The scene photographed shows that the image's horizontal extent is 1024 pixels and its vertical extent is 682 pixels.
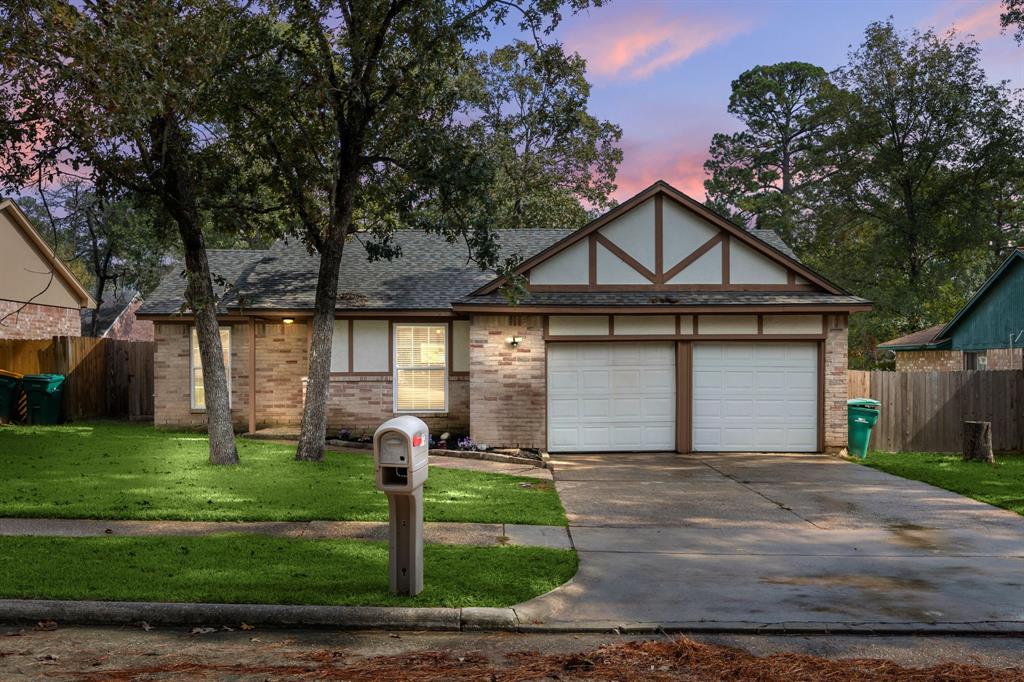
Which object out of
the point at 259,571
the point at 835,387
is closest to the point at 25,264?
the point at 259,571

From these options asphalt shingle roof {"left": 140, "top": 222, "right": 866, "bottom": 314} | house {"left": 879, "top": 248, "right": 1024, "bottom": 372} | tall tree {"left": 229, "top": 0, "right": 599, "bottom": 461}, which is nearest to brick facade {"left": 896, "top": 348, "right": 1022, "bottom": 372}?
house {"left": 879, "top": 248, "right": 1024, "bottom": 372}

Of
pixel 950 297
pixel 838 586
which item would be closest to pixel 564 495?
pixel 838 586

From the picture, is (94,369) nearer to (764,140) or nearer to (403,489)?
(403,489)

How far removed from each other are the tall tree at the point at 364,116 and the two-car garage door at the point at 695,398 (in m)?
3.58

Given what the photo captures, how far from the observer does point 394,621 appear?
5.49 metres

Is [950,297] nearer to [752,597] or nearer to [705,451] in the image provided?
[705,451]

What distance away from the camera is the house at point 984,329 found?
79.5 feet

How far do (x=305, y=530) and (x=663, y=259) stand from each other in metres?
10.3

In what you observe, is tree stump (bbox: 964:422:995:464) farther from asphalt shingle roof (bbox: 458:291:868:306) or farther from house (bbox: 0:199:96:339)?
house (bbox: 0:199:96:339)

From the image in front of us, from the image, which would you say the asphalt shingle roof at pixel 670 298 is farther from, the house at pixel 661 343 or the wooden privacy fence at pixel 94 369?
the wooden privacy fence at pixel 94 369

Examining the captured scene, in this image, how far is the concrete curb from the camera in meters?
5.45

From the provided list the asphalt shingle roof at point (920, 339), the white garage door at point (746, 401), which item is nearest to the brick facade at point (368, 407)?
the white garage door at point (746, 401)

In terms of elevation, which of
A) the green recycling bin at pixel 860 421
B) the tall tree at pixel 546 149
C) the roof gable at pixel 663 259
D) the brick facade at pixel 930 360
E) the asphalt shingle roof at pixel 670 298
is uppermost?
the tall tree at pixel 546 149

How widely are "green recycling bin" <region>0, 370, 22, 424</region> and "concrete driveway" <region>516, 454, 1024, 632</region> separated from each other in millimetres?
14844
